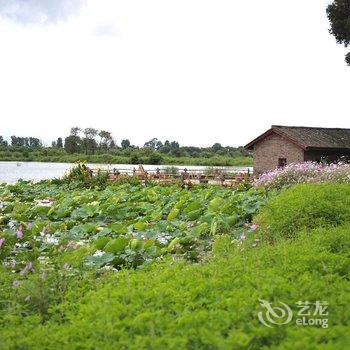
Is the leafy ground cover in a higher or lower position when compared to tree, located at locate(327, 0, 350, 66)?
lower

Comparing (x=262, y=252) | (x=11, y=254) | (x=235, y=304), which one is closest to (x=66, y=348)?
(x=235, y=304)

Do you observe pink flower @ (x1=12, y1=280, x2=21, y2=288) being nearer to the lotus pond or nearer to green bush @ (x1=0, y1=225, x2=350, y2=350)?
the lotus pond

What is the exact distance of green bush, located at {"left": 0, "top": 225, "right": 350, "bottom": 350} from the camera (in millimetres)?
3742

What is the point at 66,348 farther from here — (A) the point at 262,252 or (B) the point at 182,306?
(A) the point at 262,252

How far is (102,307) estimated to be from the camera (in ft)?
15.0

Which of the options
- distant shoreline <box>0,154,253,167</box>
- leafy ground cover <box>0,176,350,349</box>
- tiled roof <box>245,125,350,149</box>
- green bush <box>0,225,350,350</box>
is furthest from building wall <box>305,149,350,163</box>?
distant shoreline <box>0,154,253,167</box>

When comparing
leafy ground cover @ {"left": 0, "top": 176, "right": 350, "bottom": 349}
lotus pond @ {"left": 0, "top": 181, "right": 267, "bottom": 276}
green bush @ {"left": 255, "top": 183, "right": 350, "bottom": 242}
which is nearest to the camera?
leafy ground cover @ {"left": 0, "top": 176, "right": 350, "bottom": 349}

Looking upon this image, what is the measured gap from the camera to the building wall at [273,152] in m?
30.1

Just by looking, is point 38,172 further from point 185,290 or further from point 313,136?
point 185,290

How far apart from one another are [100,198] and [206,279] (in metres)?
12.7

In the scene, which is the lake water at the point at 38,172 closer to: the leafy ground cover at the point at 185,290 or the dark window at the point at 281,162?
the dark window at the point at 281,162

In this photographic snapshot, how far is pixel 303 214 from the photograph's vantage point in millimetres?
9305

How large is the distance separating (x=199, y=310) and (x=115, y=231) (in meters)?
6.22

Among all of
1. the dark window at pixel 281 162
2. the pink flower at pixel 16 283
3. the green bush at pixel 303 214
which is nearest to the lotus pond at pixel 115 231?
the pink flower at pixel 16 283
